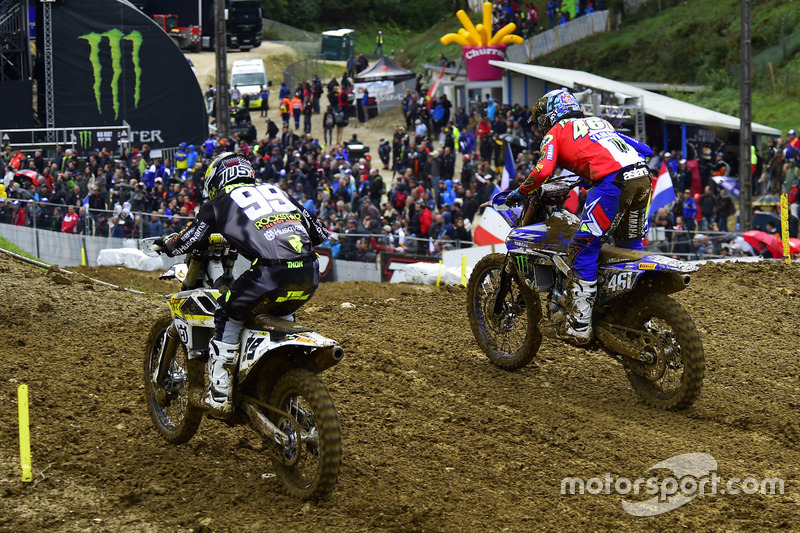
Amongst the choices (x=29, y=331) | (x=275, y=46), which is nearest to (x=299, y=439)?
(x=29, y=331)

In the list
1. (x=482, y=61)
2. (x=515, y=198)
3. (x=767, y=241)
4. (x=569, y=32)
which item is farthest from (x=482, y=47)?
(x=515, y=198)

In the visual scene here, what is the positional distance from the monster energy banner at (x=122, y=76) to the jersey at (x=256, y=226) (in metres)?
28.3

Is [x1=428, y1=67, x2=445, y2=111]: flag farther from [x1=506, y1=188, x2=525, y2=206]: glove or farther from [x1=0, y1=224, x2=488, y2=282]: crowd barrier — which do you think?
[x1=506, y1=188, x2=525, y2=206]: glove

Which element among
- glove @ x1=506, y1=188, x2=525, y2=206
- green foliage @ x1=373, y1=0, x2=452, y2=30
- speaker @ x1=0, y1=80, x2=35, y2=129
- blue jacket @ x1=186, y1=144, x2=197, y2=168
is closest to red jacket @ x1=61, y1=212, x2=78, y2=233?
blue jacket @ x1=186, y1=144, x2=197, y2=168

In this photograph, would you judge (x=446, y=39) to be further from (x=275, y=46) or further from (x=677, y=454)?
(x=677, y=454)

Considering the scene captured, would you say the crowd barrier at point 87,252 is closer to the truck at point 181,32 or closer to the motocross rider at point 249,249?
the motocross rider at point 249,249

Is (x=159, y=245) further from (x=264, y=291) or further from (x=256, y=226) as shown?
(x=264, y=291)

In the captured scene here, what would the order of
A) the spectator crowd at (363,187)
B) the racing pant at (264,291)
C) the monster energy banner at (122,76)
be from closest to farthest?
the racing pant at (264,291) → the spectator crowd at (363,187) → the monster energy banner at (122,76)

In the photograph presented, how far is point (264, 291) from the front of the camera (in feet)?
20.2

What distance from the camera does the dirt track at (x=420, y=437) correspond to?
5.85 meters

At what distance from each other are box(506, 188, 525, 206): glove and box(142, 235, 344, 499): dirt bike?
2.67 m

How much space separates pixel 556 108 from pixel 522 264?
1.33 metres

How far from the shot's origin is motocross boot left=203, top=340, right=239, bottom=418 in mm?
6379

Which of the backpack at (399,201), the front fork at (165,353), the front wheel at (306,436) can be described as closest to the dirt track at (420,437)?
the front wheel at (306,436)
